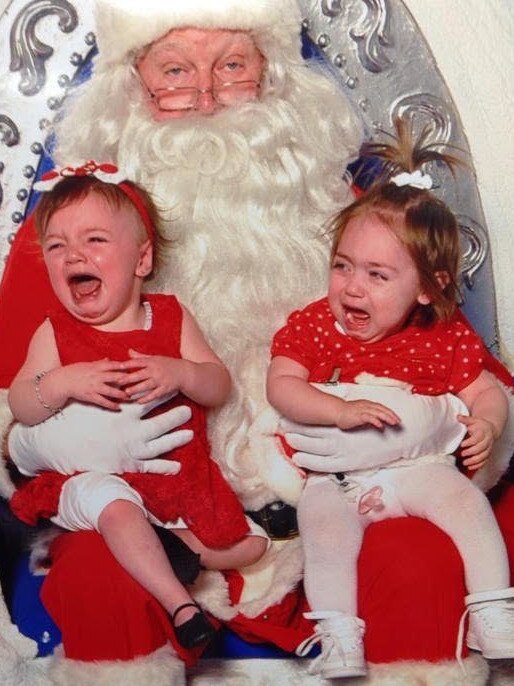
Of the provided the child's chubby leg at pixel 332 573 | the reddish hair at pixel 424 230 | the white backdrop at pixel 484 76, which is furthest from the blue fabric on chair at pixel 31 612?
the white backdrop at pixel 484 76

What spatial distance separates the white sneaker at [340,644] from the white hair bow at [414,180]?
17.9 inches

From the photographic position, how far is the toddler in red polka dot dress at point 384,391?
4.33ft

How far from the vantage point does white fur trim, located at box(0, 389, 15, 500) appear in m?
1.45

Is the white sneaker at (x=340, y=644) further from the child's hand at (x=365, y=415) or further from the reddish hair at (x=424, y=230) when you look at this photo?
the reddish hair at (x=424, y=230)

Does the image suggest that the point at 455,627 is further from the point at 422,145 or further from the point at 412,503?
the point at 422,145

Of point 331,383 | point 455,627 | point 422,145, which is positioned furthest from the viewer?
point 422,145

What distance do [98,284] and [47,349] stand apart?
0.29ft

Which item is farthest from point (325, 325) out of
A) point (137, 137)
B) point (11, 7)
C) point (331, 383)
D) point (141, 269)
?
point (11, 7)

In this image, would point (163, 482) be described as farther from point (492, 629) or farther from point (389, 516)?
point (492, 629)

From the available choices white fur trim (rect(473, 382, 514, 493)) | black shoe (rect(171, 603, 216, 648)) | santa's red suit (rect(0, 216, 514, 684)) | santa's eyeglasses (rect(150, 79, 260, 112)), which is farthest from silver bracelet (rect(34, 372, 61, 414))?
white fur trim (rect(473, 382, 514, 493))

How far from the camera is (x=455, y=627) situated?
4.28 feet

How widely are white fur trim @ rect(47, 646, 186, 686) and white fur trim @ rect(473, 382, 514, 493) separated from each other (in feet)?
1.24

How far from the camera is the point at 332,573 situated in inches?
52.0

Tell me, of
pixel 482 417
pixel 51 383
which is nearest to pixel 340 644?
pixel 482 417
